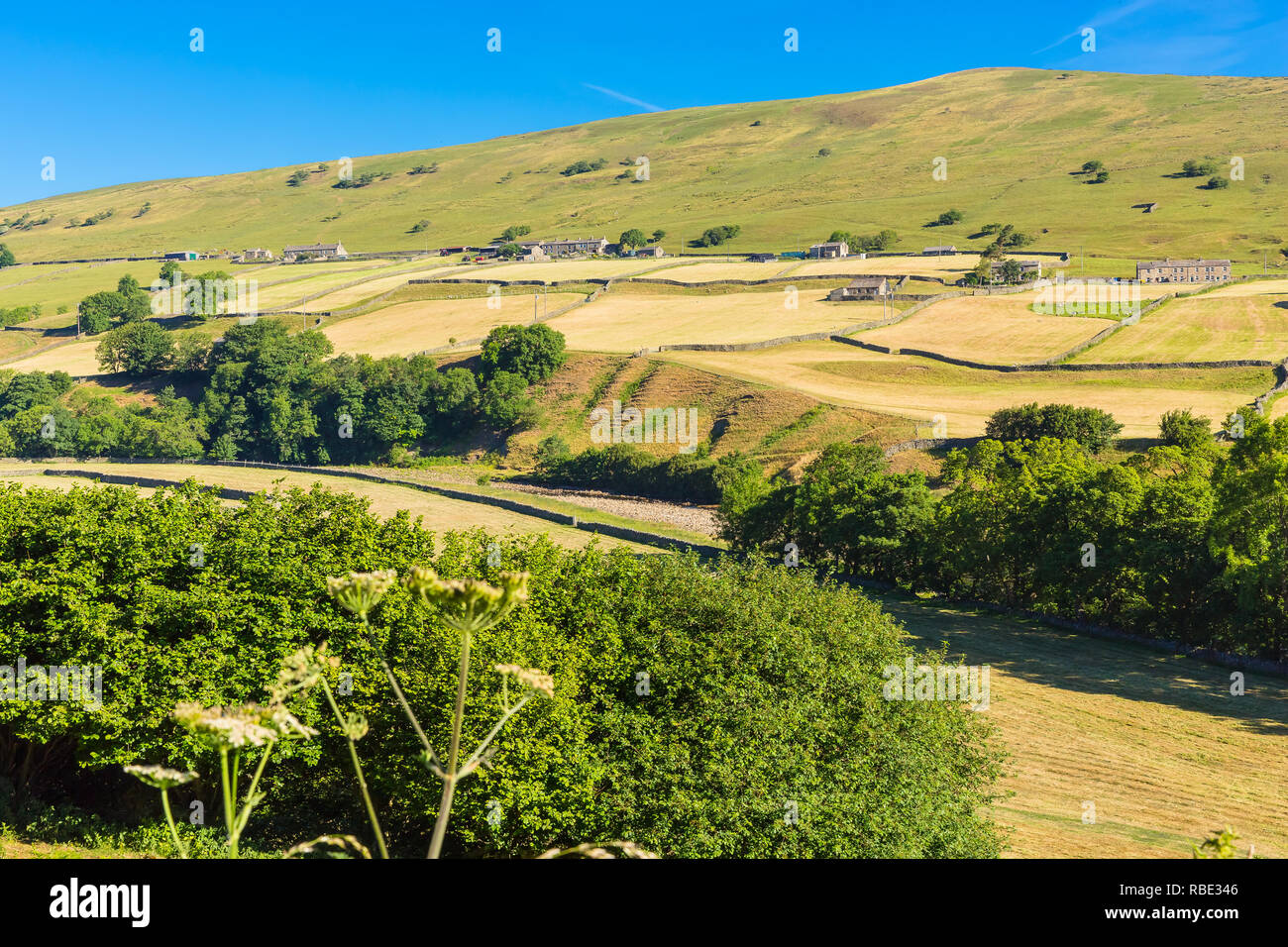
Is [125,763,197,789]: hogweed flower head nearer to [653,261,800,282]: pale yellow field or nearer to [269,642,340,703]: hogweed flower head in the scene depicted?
[269,642,340,703]: hogweed flower head

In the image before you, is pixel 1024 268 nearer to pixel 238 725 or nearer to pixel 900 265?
pixel 900 265

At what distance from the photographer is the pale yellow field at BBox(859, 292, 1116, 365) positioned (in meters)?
109

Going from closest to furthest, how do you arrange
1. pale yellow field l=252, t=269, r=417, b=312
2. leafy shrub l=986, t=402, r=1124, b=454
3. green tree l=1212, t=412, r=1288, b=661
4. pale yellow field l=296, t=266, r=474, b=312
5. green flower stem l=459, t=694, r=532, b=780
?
1. green flower stem l=459, t=694, r=532, b=780
2. green tree l=1212, t=412, r=1288, b=661
3. leafy shrub l=986, t=402, r=1124, b=454
4. pale yellow field l=296, t=266, r=474, b=312
5. pale yellow field l=252, t=269, r=417, b=312

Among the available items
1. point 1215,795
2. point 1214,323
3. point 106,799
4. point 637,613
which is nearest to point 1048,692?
point 1215,795

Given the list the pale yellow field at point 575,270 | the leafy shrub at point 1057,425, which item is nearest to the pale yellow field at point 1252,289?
the leafy shrub at point 1057,425

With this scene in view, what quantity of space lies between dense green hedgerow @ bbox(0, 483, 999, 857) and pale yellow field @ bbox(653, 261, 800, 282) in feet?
456

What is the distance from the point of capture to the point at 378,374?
117m

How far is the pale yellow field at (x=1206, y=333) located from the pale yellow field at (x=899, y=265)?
42.7 metres

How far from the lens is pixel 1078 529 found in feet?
179

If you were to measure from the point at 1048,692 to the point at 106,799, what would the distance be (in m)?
37.3

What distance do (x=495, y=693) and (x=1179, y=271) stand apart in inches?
6218

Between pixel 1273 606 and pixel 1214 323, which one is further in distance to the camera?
pixel 1214 323

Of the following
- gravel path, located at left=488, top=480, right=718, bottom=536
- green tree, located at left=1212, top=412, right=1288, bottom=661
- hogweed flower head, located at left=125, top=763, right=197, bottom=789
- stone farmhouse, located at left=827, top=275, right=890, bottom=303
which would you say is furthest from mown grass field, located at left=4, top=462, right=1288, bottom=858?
stone farmhouse, located at left=827, top=275, right=890, bottom=303
